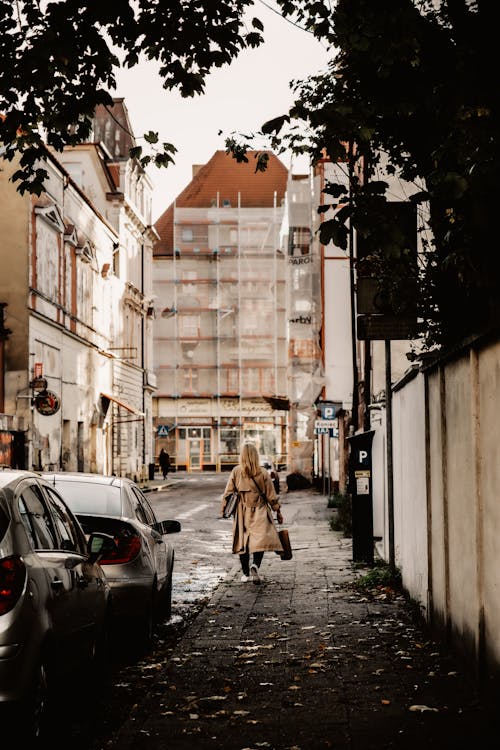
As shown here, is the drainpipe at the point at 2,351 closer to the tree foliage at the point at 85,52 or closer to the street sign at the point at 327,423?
the street sign at the point at 327,423

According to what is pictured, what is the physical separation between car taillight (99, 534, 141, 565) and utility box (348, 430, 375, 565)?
6198mm

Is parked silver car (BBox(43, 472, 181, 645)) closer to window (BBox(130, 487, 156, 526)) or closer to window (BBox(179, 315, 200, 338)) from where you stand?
window (BBox(130, 487, 156, 526))

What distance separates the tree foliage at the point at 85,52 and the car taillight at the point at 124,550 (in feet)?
10.3

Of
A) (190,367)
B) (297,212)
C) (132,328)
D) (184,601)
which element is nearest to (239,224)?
(190,367)

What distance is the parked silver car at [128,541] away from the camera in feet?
32.0

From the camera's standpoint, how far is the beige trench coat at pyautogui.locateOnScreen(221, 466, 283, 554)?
1468 centimetres

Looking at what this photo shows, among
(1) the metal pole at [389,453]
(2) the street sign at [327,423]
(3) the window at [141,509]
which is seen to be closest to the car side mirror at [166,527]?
(3) the window at [141,509]

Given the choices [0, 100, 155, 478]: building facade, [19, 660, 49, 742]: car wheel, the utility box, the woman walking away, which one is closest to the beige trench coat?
the woman walking away

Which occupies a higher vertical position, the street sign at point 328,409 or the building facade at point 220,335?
the building facade at point 220,335

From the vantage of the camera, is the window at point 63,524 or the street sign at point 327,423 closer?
the window at point 63,524

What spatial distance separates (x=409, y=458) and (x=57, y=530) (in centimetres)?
530

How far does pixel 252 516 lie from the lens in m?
14.8

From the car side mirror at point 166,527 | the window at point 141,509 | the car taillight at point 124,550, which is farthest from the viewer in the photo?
the car side mirror at point 166,527

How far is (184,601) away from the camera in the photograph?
44.7 feet
